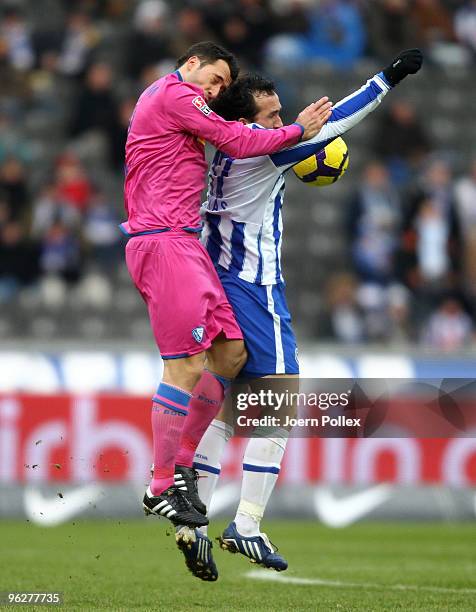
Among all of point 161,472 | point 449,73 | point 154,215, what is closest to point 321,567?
point 161,472

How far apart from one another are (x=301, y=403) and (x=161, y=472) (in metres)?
1.01

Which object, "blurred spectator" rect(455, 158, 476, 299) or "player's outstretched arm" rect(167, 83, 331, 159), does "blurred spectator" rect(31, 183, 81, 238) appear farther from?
"player's outstretched arm" rect(167, 83, 331, 159)

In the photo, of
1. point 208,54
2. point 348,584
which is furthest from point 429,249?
point 208,54

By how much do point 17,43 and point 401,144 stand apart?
16.5 ft

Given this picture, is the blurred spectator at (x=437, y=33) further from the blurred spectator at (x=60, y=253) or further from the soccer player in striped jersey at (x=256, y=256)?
the soccer player in striped jersey at (x=256, y=256)

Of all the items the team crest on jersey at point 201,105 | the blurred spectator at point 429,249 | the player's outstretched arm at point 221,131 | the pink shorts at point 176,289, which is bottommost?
the blurred spectator at point 429,249

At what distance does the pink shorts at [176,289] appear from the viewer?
6.79 metres

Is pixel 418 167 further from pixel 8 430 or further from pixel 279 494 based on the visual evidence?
pixel 8 430

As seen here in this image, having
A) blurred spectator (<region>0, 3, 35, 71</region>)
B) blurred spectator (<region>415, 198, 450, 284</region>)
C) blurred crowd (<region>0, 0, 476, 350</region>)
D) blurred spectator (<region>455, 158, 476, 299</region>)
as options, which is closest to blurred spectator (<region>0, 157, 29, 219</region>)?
blurred crowd (<region>0, 0, 476, 350</region>)

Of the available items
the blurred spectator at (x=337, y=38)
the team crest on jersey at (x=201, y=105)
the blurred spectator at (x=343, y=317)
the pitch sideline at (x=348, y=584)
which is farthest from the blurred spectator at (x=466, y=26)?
the team crest on jersey at (x=201, y=105)

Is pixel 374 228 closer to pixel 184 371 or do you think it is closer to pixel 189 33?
pixel 189 33

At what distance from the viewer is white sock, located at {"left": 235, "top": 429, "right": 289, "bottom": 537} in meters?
7.20

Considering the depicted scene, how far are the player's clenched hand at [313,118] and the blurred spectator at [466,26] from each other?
42.3 feet

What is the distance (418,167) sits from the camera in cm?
1708
